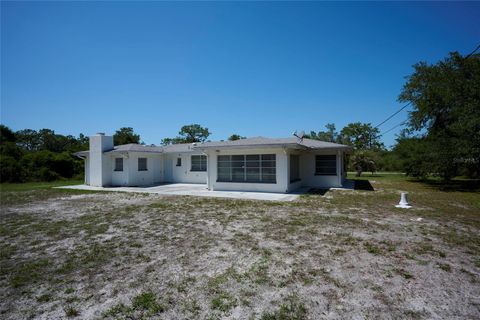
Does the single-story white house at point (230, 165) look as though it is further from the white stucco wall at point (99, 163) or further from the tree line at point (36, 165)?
the tree line at point (36, 165)

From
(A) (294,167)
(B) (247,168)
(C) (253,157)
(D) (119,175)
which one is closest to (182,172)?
(D) (119,175)

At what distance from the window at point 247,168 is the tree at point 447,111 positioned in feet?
36.0

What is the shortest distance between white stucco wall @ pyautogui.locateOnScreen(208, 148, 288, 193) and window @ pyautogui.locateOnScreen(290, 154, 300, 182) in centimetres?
126

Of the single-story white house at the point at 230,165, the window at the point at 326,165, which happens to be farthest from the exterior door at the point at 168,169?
the window at the point at 326,165

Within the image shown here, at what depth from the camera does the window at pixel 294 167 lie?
13.8 m

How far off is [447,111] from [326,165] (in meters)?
10.7

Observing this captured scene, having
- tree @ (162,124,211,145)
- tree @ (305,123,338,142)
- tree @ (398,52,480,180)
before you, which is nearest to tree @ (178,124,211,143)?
tree @ (162,124,211,145)

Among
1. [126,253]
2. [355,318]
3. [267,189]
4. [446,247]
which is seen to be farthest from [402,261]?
[267,189]

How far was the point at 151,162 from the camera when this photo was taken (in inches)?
729

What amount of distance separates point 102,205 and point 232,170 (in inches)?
254

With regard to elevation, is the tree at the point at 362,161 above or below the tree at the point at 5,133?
below

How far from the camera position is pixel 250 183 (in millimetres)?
13273

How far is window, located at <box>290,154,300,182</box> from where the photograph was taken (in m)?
13.8

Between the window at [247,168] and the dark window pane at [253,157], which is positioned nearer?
the window at [247,168]
